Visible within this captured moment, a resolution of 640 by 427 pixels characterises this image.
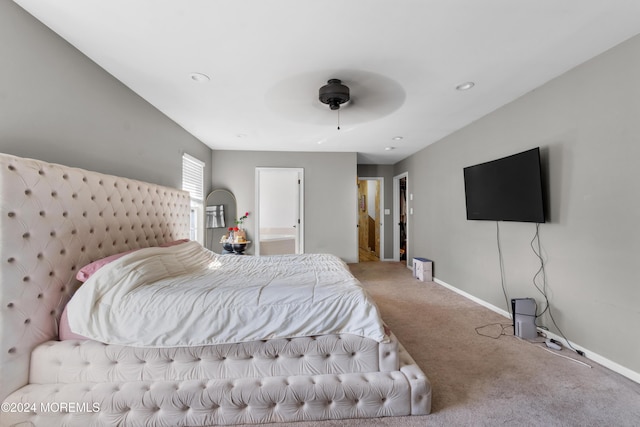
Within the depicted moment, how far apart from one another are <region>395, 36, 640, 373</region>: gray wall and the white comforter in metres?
1.90

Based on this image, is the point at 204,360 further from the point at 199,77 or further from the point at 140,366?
the point at 199,77

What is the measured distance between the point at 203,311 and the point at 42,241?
1.05 m

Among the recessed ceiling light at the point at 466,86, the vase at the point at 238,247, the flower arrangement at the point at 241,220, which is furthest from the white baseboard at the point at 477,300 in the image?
the flower arrangement at the point at 241,220

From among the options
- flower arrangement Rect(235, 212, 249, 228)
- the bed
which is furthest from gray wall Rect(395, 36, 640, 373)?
flower arrangement Rect(235, 212, 249, 228)

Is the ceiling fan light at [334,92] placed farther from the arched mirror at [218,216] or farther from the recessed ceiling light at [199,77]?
the arched mirror at [218,216]

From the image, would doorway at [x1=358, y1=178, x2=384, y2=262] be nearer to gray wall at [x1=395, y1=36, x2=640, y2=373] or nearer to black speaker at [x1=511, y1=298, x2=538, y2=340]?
gray wall at [x1=395, y1=36, x2=640, y2=373]

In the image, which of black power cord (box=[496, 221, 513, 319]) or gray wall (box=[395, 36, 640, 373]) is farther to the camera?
black power cord (box=[496, 221, 513, 319])

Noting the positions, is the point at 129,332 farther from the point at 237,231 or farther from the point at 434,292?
the point at 434,292

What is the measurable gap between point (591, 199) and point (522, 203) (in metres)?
0.51

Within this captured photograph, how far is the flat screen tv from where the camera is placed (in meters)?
2.38

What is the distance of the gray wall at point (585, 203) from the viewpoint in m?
1.81

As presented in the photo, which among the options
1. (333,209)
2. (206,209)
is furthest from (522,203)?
(206,209)

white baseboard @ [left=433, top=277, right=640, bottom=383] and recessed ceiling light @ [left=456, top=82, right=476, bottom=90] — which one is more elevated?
recessed ceiling light @ [left=456, top=82, right=476, bottom=90]

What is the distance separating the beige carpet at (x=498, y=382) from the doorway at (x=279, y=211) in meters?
2.56
